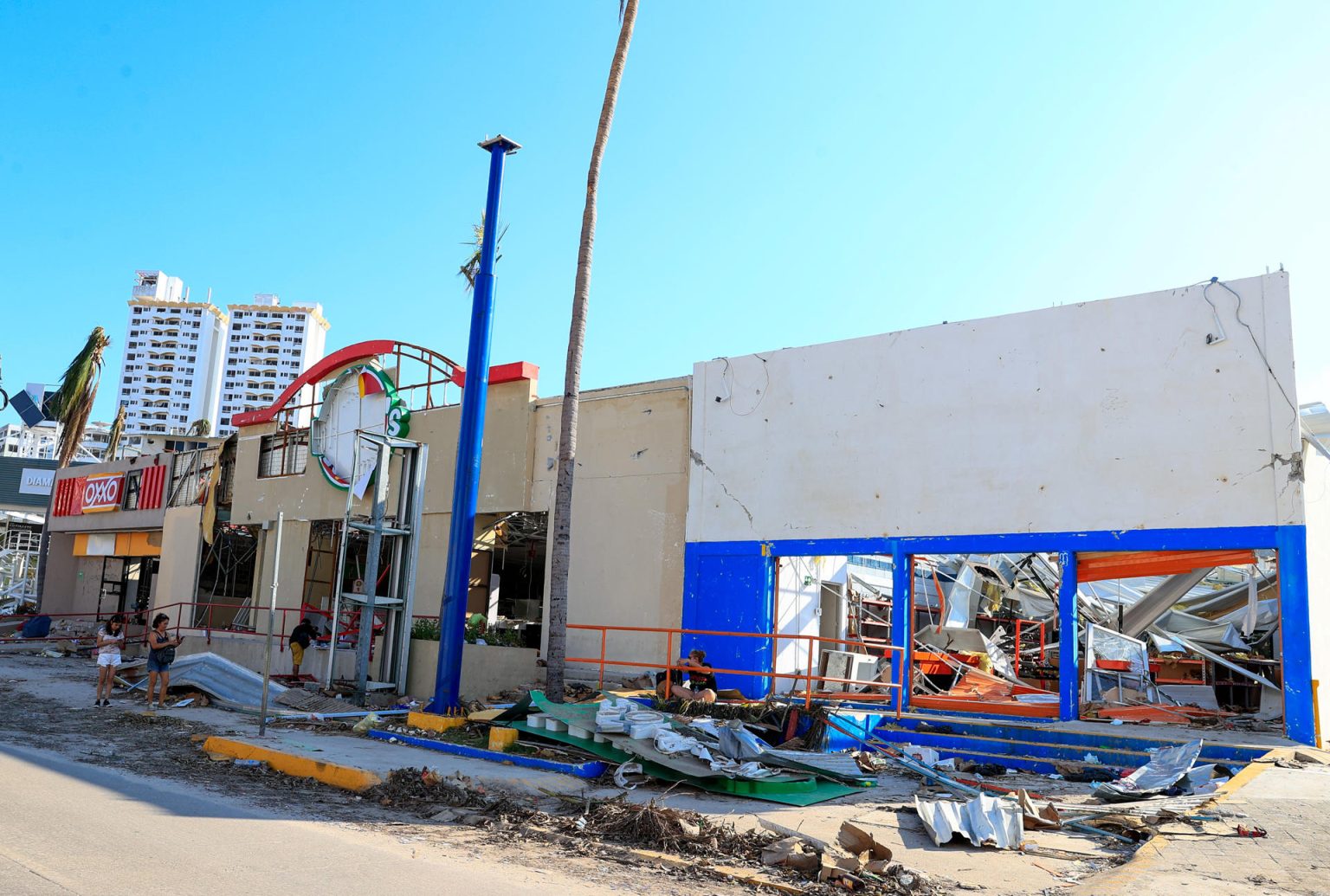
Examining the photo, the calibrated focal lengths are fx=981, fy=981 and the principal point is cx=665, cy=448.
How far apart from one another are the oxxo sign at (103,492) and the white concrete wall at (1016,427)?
80.4 ft

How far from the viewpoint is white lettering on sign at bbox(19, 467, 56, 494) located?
53.2 metres

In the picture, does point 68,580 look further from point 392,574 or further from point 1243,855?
point 1243,855

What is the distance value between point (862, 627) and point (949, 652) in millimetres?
3707

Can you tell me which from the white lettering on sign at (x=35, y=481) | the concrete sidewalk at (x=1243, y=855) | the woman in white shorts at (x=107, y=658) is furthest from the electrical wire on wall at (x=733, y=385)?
the white lettering on sign at (x=35, y=481)

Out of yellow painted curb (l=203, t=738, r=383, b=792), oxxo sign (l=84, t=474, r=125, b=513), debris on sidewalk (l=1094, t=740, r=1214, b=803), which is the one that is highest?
oxxo sign (l=84, t=474, r=125, b=513)

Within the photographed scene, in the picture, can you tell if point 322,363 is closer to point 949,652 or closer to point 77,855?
point 949,652

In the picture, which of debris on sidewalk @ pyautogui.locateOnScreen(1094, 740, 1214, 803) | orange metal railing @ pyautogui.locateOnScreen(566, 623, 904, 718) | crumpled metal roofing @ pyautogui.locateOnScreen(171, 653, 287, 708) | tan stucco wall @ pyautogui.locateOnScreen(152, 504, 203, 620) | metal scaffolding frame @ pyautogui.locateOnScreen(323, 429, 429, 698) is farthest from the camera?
tan stucco wall @ pyautogui.locateOnScreen(152, 504, 203, 620)

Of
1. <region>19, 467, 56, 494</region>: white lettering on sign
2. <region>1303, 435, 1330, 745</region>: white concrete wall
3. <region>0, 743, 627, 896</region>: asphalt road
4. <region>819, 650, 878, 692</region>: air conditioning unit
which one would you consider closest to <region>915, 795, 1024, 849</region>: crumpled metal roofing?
<region>0, 743, 627, 896</region>: asphalt road

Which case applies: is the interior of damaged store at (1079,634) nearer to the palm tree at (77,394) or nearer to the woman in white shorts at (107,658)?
the woman in white shorts at (107,658)

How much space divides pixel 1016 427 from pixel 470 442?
9.22 m

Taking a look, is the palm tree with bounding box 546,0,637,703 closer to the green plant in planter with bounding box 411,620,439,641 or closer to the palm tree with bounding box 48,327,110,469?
the green plant in planter with bounding box 411,620,439,641

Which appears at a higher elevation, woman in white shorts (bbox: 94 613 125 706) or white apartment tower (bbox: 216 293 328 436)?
white apartment tower (bbox: 216 293 328 436)

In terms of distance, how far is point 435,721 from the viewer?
14633 millimetres

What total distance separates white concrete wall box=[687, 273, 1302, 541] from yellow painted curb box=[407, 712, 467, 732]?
640 centimetres
